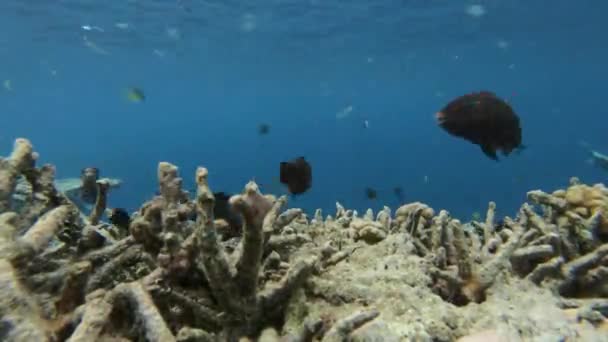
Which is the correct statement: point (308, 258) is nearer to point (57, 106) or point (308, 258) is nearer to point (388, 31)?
point (388, 31)

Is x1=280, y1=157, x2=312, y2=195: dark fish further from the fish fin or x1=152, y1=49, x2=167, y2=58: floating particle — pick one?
x1=152, y1=49, x2=167, y2=58: floating particle

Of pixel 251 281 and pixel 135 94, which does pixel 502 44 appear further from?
pixel 251 281

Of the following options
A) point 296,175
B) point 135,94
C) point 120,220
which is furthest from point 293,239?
point 135,94

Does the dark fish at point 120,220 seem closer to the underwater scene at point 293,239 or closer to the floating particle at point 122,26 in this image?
the underwater scene at point 293,239

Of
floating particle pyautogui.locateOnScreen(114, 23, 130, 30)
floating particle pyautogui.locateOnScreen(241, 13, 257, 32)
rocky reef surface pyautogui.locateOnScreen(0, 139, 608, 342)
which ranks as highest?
floating particle pyautogui.locateOnScreen(241, 13, 257, 32)

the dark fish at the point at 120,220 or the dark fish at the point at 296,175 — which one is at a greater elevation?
the dark fish at the point at 296,175

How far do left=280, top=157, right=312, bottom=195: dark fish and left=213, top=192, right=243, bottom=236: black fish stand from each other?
1.34 metres

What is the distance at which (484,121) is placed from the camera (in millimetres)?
4621

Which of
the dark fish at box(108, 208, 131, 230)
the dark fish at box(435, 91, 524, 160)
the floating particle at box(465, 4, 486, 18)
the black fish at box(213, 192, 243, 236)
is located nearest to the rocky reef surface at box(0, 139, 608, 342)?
the black fish at box(213, 192, 243, 236)

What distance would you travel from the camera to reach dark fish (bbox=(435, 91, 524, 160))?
457 cm

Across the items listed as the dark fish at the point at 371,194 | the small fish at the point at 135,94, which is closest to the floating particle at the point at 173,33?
the small fish at the point at 135,94

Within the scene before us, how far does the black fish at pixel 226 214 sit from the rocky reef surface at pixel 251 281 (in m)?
0.17

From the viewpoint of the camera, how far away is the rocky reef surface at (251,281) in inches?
71.0

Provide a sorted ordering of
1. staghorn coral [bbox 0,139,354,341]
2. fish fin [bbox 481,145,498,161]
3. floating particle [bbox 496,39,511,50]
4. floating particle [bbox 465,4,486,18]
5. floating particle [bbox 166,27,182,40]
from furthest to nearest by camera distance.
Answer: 1. floating particle [bbox 496,39,511,50]
2. floating particle [bbox 166,27,182,40]
3. floating particle [bbox 465,4,486,18]
4. fish fin [bbox 481,145,498,161]
5. staghorn coral [bbox 0,139,354,341]
